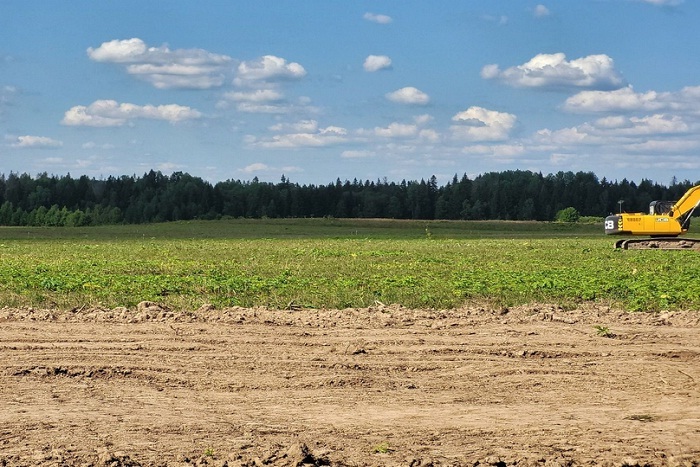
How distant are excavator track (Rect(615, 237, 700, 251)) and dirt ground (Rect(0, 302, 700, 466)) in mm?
22276

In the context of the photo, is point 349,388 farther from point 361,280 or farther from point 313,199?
point 313,199

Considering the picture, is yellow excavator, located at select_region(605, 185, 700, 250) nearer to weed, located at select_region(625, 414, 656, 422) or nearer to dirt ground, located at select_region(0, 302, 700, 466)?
dirt ground, located at select_region(0, 302, 700, 466)

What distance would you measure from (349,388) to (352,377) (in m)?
0.39

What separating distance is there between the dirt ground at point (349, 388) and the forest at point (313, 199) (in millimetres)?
122982

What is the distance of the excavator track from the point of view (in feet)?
119

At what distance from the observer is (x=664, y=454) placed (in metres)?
7.96

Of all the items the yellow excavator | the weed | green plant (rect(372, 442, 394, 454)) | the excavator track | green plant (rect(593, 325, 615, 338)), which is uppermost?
the yellow excavator

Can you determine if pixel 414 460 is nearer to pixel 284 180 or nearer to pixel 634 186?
pixel 634 186

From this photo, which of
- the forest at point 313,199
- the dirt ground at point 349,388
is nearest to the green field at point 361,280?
the dirt ground at point 349,388

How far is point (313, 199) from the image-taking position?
494ft

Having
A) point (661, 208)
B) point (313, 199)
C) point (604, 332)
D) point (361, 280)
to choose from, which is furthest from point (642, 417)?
point (313, 199)

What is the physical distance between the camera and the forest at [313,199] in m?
139

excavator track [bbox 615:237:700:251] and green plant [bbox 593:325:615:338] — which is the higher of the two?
excavator track [bbox 615:237:700:251]

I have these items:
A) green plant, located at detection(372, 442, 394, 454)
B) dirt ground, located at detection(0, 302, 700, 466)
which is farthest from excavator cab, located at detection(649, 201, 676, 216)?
green plant, located at detection(372, 442, 394, 454)
